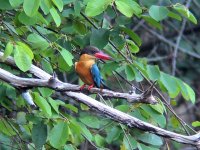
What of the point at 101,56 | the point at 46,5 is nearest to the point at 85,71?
the point at 101,56

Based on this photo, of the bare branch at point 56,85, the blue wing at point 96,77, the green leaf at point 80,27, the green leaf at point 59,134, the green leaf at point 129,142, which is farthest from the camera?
the green leaf at point 80,27

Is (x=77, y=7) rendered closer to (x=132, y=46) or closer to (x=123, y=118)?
(x=132, y=46)

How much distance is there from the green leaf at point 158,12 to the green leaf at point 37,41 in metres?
0.58

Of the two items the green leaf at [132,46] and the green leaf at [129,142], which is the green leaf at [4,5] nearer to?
the green leaf at [132,46]

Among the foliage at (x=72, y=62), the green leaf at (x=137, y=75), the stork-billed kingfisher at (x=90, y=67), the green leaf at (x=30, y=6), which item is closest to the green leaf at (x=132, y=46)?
the foliage at (x=72, y=62)

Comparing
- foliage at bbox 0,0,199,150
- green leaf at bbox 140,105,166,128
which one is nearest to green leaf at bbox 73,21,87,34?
foliage at bbox 0,0,199,150

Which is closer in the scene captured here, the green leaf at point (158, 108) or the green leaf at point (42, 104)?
the green leaf at point (42, 104)

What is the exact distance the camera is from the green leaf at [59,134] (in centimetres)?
351

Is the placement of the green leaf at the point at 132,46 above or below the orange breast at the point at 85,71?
below

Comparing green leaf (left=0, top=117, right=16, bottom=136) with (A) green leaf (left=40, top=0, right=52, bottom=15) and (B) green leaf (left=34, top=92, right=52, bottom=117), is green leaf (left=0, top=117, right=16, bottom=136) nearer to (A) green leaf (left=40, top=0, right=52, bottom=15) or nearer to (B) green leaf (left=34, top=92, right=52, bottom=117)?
(B) green leaf (left=34, top=92, right=52, bottom=117)

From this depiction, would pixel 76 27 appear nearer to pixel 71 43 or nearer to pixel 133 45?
pixel 71 43

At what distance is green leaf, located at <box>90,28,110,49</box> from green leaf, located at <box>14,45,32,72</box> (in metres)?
0.74

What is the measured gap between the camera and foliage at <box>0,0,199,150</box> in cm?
355

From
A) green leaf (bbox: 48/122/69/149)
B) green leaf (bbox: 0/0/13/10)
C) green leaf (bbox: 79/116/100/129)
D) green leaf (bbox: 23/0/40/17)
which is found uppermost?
green leaf (bbox: 23/0/40/17)
